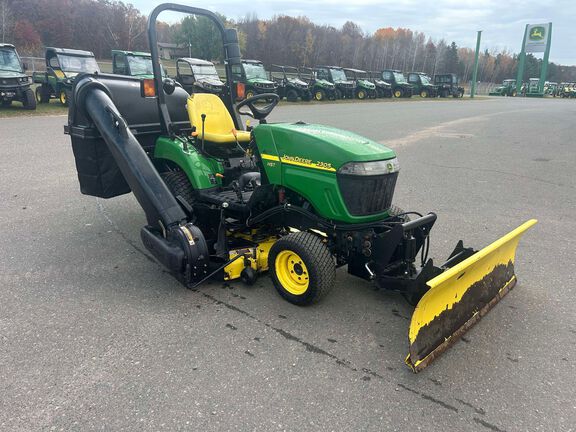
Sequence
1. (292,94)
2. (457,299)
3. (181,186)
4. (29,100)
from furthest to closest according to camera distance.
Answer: (292,94) → (29,100) → (181,186) → (457,299)

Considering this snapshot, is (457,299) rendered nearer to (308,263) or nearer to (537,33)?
(308,263)

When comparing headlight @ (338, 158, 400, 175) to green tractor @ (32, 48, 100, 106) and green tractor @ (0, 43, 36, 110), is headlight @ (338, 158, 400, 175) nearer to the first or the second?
green tractor @ (32, 48, 100, 106)

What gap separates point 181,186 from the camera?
4.16m

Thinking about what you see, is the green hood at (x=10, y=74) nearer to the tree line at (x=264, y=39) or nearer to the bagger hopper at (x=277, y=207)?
the tree line at (x=264, y=39)

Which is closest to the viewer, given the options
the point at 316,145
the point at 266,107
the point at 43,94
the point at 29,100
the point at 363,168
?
the point at 363,168

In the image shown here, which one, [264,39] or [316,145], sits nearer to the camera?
[316,145]

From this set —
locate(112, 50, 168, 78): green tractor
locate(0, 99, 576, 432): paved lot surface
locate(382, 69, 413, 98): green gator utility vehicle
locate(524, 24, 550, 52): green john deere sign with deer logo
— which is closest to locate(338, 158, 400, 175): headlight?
locate(0, 99, 576, 432): paved lot surface

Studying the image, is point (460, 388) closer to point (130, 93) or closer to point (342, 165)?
point (342, 165)

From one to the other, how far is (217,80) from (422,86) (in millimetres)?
24708

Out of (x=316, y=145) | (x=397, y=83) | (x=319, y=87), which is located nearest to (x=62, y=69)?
(x=319, y=87)

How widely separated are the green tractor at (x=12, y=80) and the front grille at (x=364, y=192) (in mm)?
14313

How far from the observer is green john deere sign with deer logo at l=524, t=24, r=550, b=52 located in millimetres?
55572

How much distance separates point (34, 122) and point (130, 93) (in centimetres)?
962

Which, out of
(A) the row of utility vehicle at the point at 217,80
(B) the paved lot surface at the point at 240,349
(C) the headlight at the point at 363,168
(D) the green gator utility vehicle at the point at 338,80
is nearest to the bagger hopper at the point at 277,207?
(C) the headlight at the point at 363,168
